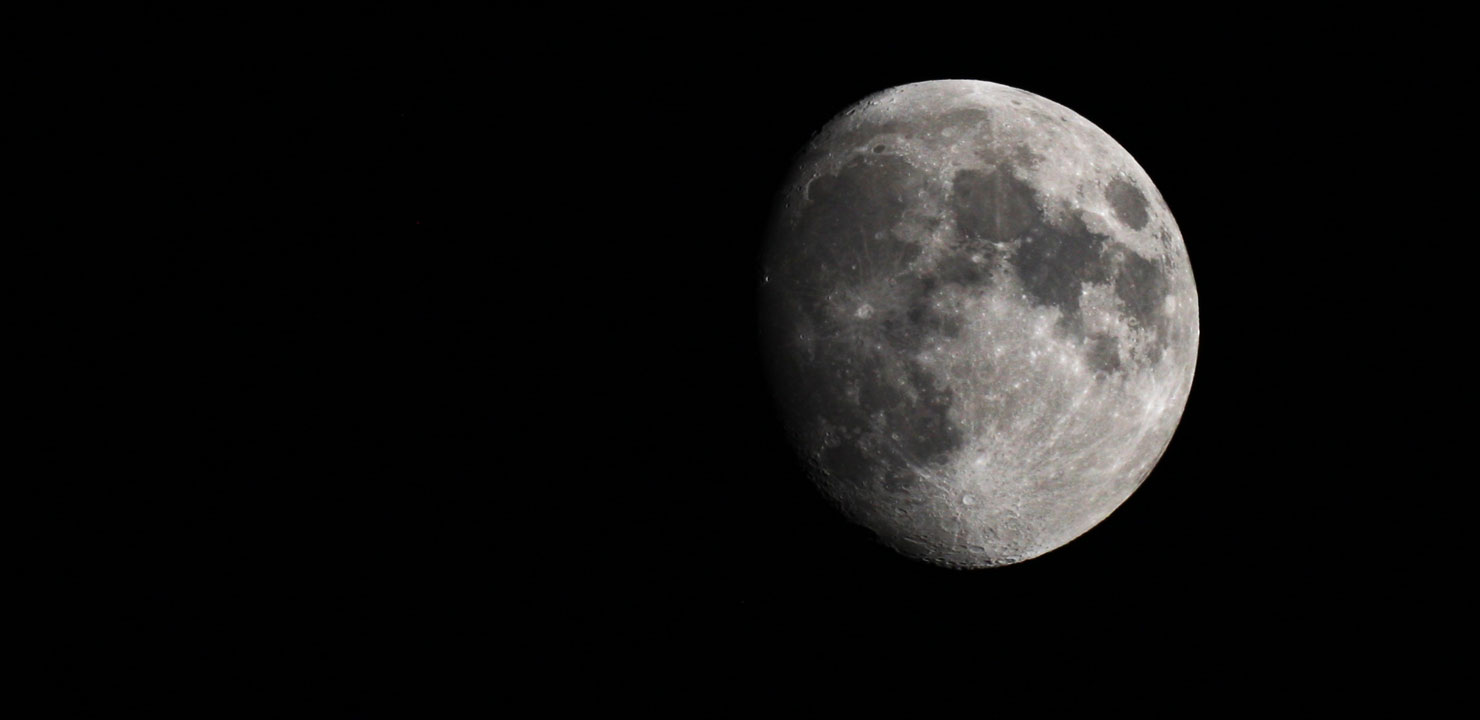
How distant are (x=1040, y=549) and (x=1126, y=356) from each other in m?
1.06

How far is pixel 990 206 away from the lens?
3627 mm

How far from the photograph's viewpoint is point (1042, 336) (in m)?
3.58

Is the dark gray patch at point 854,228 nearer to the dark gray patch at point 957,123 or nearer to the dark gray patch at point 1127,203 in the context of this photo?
the dark gray patch at point 957,123

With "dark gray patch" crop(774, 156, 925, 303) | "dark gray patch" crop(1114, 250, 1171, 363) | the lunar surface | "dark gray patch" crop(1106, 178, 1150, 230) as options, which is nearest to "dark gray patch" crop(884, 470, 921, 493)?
the lunar surface

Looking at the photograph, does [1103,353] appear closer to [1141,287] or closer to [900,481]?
[1141,287]

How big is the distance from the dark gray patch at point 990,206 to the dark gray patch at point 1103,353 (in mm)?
530

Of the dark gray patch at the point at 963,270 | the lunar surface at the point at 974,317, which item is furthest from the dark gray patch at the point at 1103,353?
the dark gray patch at the point at 963,270

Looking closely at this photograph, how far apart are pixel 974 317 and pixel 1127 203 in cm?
94

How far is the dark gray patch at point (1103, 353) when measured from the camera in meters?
3.66

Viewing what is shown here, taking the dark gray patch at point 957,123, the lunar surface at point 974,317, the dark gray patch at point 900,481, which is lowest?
the dark gray patch at point 900,481

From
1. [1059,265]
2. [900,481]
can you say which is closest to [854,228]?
[1059,265]

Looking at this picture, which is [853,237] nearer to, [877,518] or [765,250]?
[765,250]

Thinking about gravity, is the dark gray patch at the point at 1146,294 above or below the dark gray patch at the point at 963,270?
above

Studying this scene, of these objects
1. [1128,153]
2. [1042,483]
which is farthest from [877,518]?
[1128,153]
